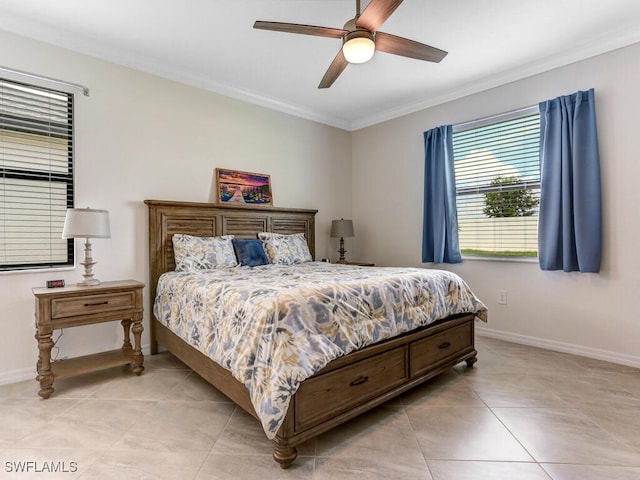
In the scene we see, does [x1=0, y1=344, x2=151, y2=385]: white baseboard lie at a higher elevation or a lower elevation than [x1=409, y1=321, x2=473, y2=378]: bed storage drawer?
lower

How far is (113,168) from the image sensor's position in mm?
3008

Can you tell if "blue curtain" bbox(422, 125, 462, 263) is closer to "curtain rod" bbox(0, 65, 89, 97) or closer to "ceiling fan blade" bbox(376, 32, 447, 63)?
"ceiling fan blade" bbox(376, 32, 447, 63)

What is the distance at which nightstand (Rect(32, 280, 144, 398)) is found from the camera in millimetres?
2311

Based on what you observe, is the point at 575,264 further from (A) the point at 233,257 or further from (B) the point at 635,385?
(A) the point at 233,257

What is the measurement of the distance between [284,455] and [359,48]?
2.19 metres

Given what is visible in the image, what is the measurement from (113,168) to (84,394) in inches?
71.1

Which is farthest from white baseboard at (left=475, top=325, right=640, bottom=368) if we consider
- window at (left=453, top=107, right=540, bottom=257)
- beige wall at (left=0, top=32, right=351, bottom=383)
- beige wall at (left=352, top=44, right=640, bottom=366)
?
beige wall at (left=0, top=32, right=351, bottom=383)

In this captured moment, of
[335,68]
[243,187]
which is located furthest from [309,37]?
[243,187]

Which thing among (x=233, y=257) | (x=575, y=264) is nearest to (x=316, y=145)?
(x=233, y=257)

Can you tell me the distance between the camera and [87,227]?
8.22ft

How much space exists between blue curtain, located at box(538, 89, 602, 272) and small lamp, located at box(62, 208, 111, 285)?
371 centimetres

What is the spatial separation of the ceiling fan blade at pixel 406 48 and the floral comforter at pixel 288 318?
4.88 ft

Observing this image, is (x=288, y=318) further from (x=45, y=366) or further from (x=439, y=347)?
(x=45, y=366)

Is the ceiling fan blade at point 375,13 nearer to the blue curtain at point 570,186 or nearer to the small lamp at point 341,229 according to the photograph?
the blue curtain at point 570,186
